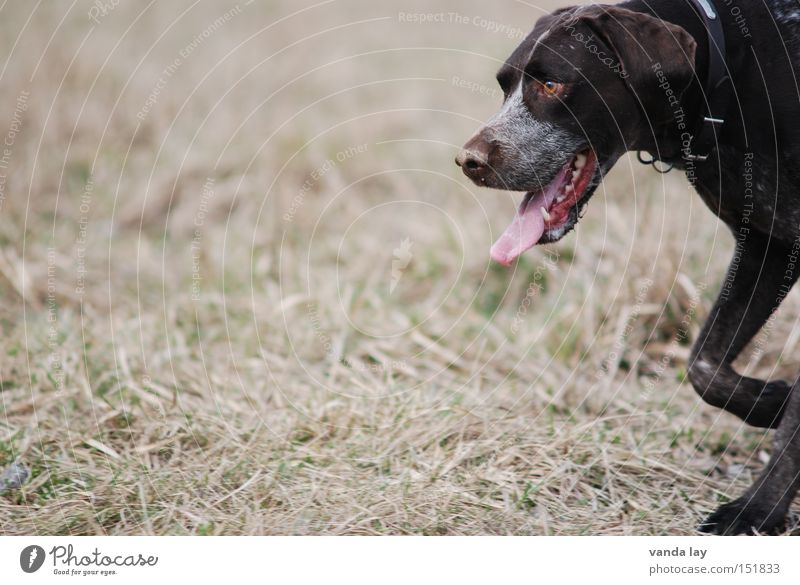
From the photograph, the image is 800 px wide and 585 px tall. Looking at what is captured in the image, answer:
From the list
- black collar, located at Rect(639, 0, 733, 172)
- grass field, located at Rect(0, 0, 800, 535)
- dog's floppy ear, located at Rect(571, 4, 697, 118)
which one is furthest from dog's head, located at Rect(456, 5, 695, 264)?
grass field, located at Rect(0, 0, 800, 535)

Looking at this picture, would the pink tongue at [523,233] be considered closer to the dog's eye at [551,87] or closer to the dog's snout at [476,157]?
the dog's snout at [476,157]

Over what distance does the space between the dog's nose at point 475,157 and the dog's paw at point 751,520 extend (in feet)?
5.64

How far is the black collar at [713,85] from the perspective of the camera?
3.52 meters

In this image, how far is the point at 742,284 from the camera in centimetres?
408

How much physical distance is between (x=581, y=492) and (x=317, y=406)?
144 centimetres

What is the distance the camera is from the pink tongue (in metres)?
3.81

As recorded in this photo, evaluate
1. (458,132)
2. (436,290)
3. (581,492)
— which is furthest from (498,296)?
(458,132)

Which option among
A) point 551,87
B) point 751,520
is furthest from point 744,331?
point 551,87

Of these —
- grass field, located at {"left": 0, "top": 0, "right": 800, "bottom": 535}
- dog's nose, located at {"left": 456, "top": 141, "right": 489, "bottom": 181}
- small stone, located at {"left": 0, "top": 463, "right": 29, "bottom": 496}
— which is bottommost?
small stone, located at {"left": 0, "top": 463, "right": 29, "bottom": 496}

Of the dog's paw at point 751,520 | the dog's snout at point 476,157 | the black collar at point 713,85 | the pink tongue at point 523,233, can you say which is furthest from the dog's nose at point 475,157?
the dog's paw at point 751,520

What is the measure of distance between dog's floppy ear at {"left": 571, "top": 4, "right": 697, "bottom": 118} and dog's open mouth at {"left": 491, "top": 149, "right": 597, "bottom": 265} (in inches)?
16.1

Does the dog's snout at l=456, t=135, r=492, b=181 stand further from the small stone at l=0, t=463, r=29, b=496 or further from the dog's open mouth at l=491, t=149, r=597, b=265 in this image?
the small stone at l=0, t=463, r=29, b=496

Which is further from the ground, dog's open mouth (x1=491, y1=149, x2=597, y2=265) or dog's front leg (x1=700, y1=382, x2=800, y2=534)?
dog's open mouth (x1=491, y1=149, x2=597, y2=265)

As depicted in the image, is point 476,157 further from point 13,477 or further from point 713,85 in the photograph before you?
point 13,477
